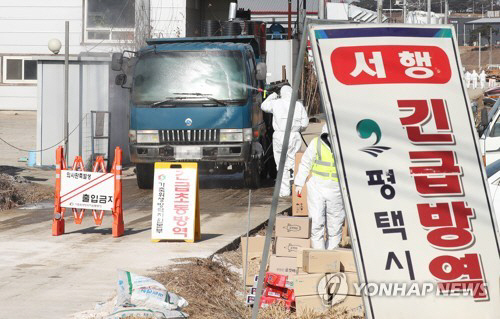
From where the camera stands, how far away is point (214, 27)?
22.8 metres

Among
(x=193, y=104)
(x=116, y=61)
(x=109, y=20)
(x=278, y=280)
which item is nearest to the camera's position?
(x=278, y=280)

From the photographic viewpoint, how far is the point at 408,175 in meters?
6.05

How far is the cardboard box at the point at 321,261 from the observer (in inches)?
343

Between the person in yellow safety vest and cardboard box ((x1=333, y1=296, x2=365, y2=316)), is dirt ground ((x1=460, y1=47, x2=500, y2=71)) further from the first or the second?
cardboard box ((x1=333, y1=296, x2=365, y2=316))

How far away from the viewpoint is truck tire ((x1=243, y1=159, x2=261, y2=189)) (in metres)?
19.7

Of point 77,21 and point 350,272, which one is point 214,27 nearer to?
point 350,272

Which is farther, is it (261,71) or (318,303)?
(261,71)

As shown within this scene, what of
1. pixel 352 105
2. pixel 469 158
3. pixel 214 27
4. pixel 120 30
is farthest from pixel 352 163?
pixel 120 30

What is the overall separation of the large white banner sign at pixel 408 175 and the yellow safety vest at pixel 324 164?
4222 millimetres

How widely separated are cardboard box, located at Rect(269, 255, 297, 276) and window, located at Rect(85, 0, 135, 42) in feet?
89.6

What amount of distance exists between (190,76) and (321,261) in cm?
1058

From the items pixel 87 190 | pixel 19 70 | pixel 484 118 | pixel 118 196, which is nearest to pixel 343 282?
pixel 118 196

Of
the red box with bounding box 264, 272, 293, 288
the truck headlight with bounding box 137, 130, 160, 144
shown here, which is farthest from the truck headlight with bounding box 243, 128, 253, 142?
the red box with bounding box 264, 272, 293, 288

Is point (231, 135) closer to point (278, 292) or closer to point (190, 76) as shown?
point (190, 76)
